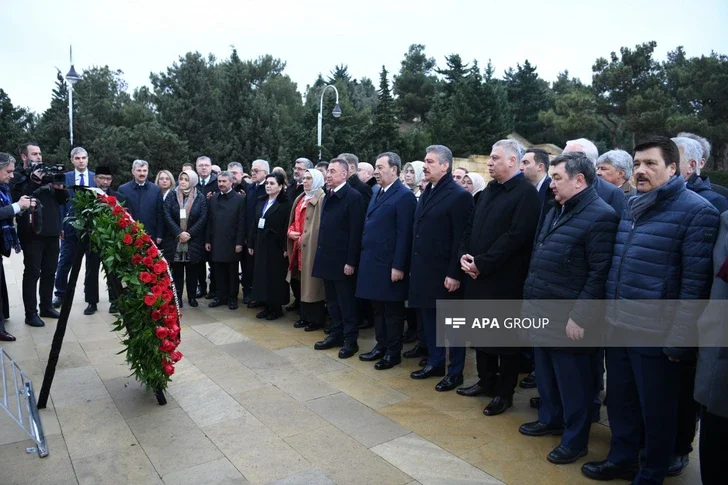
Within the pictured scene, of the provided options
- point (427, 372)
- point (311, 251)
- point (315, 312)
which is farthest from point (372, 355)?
point (311, 251)

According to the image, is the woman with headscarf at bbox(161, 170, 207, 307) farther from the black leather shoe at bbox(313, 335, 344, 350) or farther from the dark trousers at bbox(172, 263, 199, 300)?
the black leather shoe at bbox(313, 335, 344, 350)

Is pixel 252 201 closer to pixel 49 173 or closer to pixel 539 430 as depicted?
pixel 49 173

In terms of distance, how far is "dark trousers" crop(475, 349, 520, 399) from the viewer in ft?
14.3

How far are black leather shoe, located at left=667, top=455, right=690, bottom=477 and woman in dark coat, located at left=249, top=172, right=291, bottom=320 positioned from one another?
476 cm

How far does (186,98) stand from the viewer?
31438mm

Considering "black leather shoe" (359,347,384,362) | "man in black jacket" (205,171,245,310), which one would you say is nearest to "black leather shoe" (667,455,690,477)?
"black leather shoe" (359,347,384,362)

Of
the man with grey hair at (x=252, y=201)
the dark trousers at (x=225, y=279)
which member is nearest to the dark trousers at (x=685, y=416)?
the man with grey hair at (x=252, y=201)

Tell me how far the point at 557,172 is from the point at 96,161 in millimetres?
29602

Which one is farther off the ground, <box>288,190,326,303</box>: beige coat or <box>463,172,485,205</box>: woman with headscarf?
<box>463,172,485,205</box>: woman with headscarf

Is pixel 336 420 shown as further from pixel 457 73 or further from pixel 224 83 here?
pixel 457 73

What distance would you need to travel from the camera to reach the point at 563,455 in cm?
360

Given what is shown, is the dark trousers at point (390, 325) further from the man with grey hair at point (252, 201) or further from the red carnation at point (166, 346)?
the man with grey hair at point (252, 201)

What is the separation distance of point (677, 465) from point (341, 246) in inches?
139

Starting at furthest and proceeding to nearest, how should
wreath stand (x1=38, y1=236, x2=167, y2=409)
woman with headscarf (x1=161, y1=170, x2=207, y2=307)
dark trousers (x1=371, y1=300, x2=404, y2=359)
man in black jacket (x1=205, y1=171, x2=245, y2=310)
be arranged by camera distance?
1. man in black jacket (x1=205, y1=171, x2=245, y2=310)
2. woman with headscarf (x1=161, y1=170, x2=207, y2=307)
3. dark trousers (x1=371, y1=300, x2=404, y2=359)
4. wreath stand (x1=38, y1=236, x2=167, y2=409)
